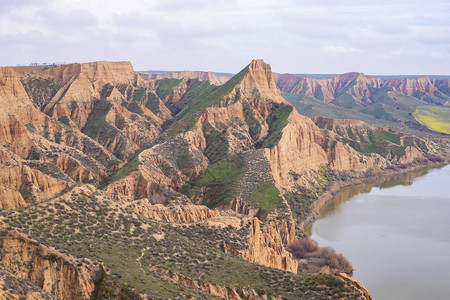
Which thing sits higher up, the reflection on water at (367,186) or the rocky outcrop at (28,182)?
the rocky outcrop at (28,182)

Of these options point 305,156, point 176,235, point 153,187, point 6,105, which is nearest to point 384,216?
point 305,156

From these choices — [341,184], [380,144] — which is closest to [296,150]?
[341,184]

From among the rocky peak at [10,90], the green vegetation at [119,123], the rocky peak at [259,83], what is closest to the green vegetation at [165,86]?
the green vegetation at [119,123]

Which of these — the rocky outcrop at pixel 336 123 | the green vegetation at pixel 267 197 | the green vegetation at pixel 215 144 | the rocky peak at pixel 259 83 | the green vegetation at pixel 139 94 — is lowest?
the green vegetation at pixel 267 197

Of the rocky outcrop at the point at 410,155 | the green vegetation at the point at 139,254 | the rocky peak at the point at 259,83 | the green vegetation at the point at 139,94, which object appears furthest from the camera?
the green vegetation at the point at 139,94

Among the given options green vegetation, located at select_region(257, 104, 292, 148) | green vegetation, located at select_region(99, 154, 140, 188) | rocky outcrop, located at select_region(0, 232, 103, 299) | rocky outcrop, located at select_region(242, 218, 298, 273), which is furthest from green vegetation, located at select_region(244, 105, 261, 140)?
rocky outcrop, located at select_region(0, 232, 103, 299)

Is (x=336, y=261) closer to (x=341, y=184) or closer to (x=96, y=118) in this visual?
(x=341, y=184)

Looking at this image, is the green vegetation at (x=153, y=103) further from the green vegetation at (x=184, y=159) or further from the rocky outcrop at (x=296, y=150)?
the green vegetation at (x=184, y=159)
